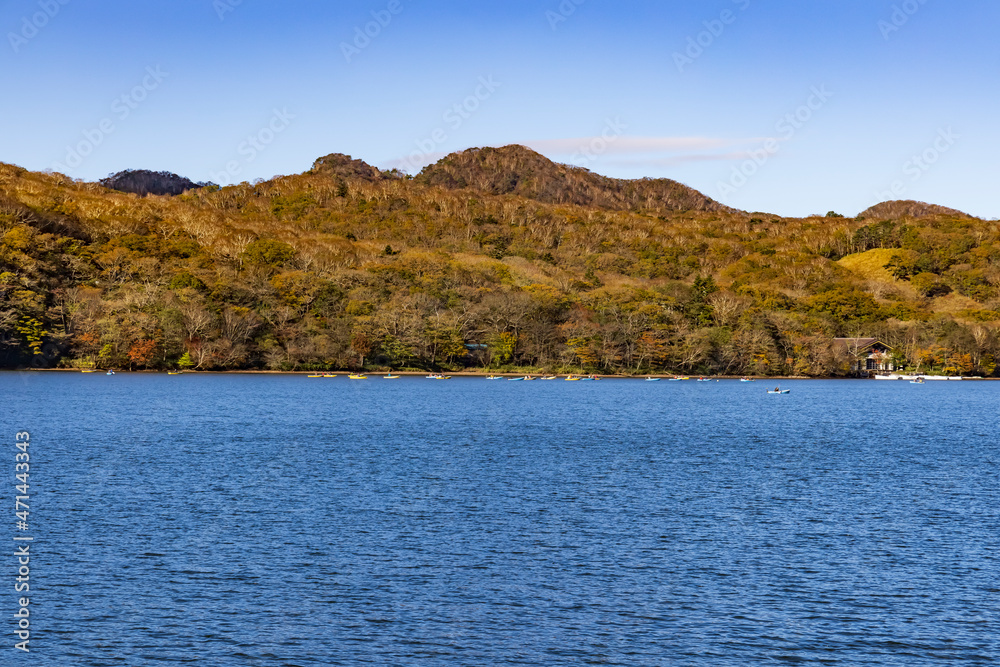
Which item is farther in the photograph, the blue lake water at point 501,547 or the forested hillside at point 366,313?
the forested hillside at point 366,313

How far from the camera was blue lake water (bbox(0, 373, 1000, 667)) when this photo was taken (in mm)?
17281

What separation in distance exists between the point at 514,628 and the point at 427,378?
91.6 m

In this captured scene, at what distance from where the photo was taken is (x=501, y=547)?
79.1 feet

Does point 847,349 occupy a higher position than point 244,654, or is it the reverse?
point 847,349

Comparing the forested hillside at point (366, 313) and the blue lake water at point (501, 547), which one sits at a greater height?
the forested hillside at point (366, 313)

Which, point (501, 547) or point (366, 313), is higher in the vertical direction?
point (366, 313)

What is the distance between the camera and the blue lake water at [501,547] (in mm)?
17281

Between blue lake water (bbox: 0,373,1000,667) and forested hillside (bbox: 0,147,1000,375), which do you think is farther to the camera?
forested hillside (bbox: 0,147,1000,375)

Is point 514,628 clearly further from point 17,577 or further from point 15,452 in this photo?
A: point 15,452

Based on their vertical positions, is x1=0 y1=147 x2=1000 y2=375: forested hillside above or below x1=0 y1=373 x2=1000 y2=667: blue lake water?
above

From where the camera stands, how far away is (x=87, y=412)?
58.2m

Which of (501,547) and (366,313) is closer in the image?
(501,547)

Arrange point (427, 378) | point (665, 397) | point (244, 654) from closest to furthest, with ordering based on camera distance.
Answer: point (244, 654) → point (665, 397) → point (427, 378)

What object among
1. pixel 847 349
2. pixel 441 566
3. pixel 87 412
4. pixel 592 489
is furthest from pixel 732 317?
pixel 441 566
